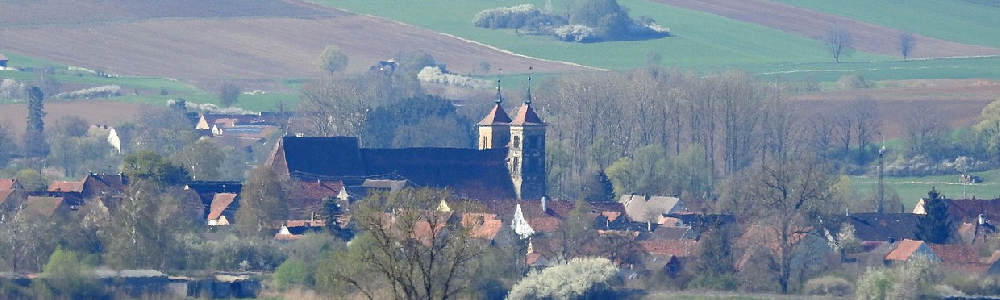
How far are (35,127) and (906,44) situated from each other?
6196 centimetres

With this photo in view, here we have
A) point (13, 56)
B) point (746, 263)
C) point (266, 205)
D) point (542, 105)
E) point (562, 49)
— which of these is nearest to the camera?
point (746, 263)

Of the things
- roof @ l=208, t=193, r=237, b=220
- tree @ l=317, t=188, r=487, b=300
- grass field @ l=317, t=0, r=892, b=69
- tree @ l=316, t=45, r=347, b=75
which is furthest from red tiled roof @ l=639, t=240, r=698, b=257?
grass field @ l=317, t=0, r=892, b=69

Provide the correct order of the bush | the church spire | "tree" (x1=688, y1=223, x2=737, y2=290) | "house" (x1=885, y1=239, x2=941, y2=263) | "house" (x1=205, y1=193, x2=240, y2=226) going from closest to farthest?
the bush < "tree" (x1=688, y1=223, x2=737, y2=290) < "house" (x1=885, y1=239, x2=941, y2=263) < the church spire < "house" (x1=205, y1=193, x2=240, y2=226)

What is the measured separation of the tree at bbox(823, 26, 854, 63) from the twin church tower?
62528mm

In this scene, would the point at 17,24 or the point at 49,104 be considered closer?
the point at 49,104

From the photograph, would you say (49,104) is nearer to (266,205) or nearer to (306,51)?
(306,51)

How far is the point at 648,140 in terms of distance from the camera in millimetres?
115562

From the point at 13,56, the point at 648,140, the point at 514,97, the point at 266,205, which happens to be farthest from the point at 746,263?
the point at 13,56

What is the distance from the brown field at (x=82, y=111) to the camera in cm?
12850

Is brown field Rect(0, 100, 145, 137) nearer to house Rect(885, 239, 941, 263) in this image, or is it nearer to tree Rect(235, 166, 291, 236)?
tree Rect(235, 166, 291, 236)

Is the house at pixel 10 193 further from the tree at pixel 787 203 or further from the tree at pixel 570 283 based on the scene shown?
the tree at pixel 787 203

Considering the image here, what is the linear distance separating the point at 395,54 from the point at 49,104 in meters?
29.0

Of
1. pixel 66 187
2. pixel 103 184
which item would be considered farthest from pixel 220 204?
pixel 66 187

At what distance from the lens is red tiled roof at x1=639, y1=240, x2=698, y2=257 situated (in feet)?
236
